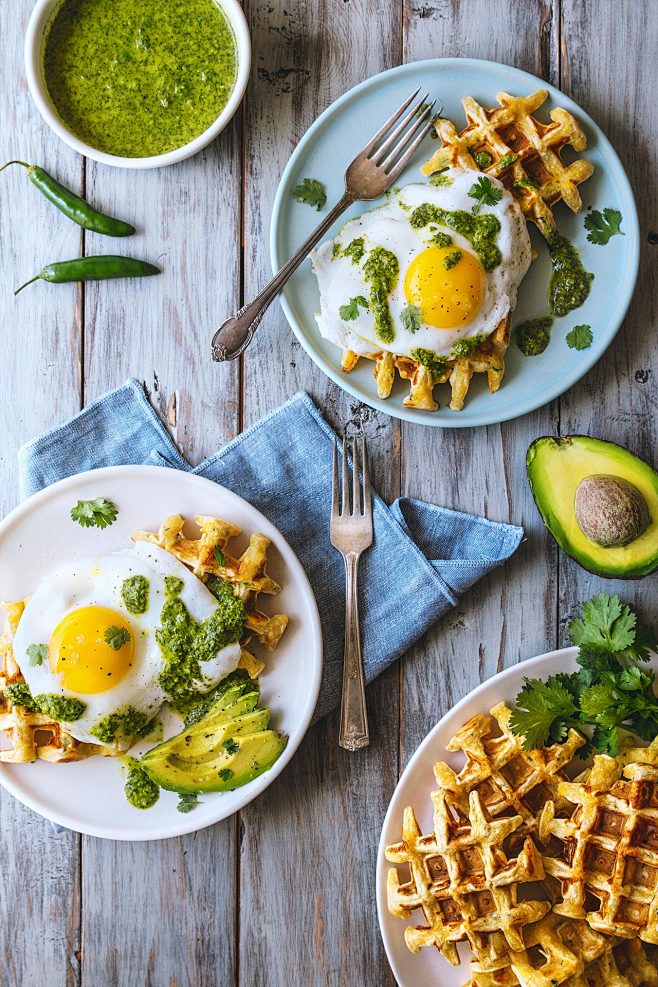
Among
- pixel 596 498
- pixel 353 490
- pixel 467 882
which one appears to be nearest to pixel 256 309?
pixel 353 490

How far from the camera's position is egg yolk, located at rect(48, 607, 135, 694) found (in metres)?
2.74

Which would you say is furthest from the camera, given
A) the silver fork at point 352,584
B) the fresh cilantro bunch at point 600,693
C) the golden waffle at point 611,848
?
the silver fork at point 352,584

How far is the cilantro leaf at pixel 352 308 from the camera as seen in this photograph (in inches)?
115

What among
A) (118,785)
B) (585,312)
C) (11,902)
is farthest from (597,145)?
(11,902)

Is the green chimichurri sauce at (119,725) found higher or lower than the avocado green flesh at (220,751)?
higher

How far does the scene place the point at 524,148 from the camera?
2.90 metres

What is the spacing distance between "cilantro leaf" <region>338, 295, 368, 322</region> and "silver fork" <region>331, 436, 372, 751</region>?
1.44 feet

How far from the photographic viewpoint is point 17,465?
3.19 meters

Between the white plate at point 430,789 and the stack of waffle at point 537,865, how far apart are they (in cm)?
5

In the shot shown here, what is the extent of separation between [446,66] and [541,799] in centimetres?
247

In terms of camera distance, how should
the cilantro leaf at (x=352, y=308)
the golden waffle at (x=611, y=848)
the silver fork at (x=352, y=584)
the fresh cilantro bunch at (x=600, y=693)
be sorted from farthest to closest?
the silver fork at (x=352, y=584) < the cilantro leaf at (x=352, y=308) < the fresh cilantro bunch at (x=600, y=693) < the golden waffle at (x=611, y=848)

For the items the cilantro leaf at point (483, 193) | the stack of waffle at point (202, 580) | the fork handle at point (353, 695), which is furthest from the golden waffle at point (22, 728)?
the cilantro leaf at point (483, 193)

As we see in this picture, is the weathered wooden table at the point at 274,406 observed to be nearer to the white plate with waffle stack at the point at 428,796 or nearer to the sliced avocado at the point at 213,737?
the white plate with waffle stack at the point at 428,796

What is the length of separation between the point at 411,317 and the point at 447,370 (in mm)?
226
